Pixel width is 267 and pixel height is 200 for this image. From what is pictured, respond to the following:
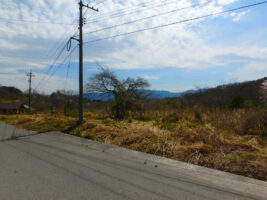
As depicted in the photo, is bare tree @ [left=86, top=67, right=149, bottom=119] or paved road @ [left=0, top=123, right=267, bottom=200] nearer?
paved road @ [left=0, top=123, right=267, bottom=200]

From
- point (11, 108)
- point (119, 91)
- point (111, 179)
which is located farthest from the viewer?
point (11, 108)

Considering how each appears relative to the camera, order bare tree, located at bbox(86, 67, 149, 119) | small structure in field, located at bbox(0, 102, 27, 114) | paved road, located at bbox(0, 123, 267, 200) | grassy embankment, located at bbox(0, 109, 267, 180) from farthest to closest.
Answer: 1. small structure in field, located at bbox(0, 102, 27, 114)
2. bare tree, located at bbox(86, 67, 149, 119)
3. grassy embankment, located at bbox(0, 109, 267, 180)
4. paved road, located at bbox(0, 123, 267, 200)

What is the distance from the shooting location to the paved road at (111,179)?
11.7ft

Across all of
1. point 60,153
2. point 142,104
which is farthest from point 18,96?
point 60,153

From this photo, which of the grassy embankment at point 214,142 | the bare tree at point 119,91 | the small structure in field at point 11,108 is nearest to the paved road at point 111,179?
the grassy embankment at point 214,142

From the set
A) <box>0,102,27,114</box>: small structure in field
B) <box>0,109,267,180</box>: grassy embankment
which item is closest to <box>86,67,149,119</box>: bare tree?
<box>0,109,267,180</box>: grassy embankment

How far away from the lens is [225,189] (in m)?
3.86

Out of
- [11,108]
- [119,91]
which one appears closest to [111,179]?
[119,91]

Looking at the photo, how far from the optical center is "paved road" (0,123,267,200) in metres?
3.56

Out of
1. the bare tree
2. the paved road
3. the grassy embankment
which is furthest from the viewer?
the bare tree

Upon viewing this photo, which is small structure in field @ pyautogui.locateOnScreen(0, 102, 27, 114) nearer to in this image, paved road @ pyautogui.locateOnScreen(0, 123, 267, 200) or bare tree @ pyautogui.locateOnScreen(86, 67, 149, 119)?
bare tree @ pyautogui.locateOnScreen(86, 67, 149, 119)

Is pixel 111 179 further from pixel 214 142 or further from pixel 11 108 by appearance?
pixel 11 108

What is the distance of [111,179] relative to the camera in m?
4.26

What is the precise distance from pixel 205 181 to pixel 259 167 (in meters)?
1.55
